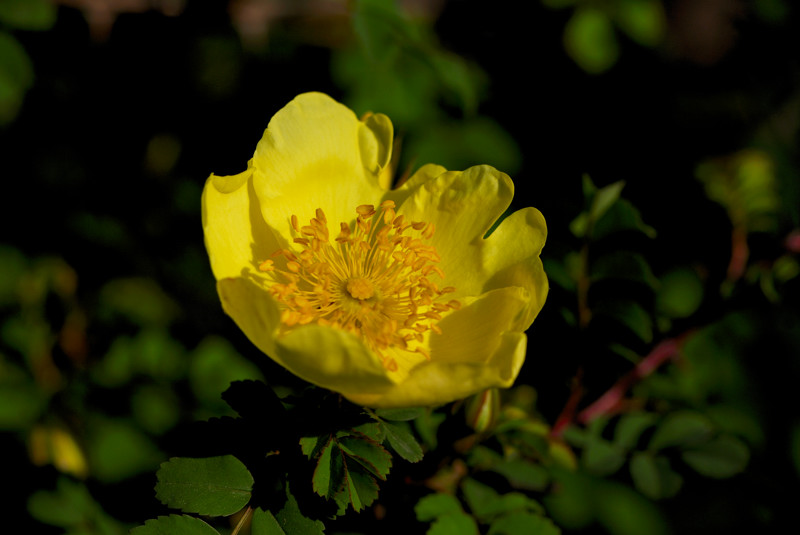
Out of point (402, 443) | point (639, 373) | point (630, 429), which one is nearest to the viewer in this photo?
point (402, 443)

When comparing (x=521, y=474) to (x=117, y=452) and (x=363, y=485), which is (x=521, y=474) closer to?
(x=363, y=485)

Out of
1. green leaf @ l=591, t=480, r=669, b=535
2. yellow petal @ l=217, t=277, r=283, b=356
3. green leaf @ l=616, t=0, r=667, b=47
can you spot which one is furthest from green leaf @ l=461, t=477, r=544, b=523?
green leaf @ l=616, t=0, r=667, b=47

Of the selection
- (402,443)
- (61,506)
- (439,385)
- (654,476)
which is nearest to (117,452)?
(61,506)

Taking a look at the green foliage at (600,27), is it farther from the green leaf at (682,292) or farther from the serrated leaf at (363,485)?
the serrated leaf at (363,485)

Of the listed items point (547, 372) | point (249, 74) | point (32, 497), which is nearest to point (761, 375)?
point (547, 372)

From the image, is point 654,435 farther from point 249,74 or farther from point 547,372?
point 249,74

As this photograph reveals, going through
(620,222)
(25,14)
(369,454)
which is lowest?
(369,454)
